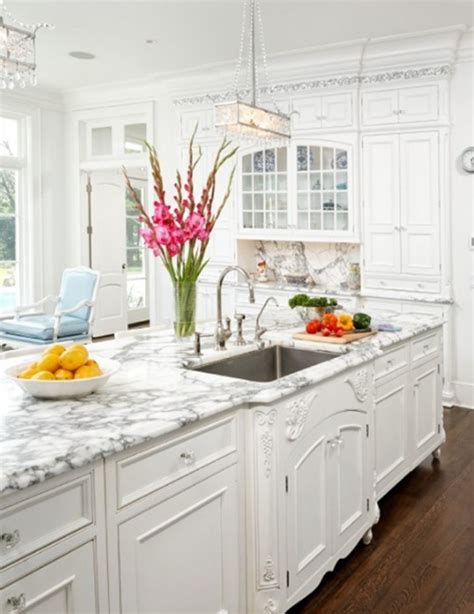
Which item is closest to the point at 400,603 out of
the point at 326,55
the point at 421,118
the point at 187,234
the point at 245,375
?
the point at 245,375

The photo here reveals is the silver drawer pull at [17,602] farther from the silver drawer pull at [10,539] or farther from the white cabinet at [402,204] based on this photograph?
the white cabinet at [402,204]

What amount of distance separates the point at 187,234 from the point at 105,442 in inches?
58.6

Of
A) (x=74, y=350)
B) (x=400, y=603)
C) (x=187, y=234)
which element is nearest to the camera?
(x=74, y=350)

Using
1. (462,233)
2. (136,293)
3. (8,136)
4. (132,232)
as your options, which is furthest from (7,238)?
(462,233)

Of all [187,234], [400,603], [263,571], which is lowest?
[400,603]

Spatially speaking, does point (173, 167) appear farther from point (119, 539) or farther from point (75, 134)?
point (119, 539)

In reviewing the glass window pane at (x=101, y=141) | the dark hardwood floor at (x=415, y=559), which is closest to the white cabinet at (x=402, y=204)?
the dark hardwood floor at (x=415, y=559)

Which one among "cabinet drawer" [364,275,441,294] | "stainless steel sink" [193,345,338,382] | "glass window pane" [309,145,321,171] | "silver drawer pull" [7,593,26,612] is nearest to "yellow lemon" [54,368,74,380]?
"silver drawer pull" [7,593,26,612]

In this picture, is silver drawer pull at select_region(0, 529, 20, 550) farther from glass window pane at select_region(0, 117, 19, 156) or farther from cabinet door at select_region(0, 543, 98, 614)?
glass window pane at select_region(0, 117, 19, 156)

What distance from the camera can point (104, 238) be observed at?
8.32 m

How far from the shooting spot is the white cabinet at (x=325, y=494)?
90.0 inches

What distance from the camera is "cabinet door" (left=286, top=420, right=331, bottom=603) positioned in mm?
2266

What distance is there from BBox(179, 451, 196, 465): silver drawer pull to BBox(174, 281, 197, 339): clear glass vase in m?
1.24

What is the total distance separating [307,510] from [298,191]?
4030 mm
